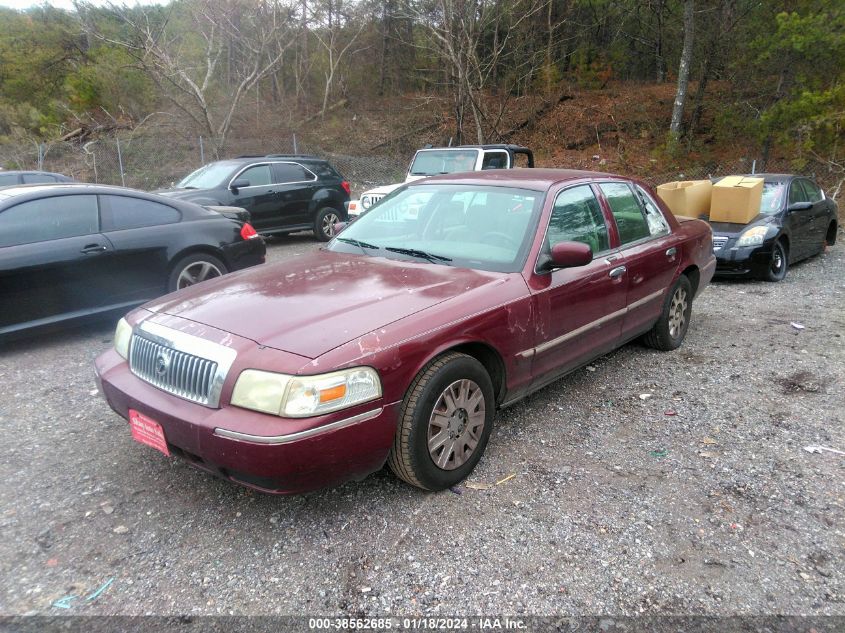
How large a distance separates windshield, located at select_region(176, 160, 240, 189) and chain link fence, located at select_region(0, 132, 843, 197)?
336 inches

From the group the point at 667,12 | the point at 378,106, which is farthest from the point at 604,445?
the point at 378,106

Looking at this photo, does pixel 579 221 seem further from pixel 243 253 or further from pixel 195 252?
pixel 195 252

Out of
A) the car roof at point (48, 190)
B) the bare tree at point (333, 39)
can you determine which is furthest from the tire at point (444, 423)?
the bare tree at point (333, 39)

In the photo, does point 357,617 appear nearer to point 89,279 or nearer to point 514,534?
point 514,534

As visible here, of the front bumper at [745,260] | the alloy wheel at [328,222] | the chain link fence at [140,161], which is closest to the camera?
the front bumper at [745,260]

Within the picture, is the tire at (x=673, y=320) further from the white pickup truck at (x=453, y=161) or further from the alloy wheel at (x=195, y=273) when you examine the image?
the white pickup truck at (x=453, y=161)

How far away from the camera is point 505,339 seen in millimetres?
3328

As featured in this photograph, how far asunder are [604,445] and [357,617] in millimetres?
1997

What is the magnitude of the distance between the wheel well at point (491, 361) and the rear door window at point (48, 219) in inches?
165

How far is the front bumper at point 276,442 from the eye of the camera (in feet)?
8.13

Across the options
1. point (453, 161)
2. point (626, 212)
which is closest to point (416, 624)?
point (626, 212)

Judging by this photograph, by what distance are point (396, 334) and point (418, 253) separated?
112cm

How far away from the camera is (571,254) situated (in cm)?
343

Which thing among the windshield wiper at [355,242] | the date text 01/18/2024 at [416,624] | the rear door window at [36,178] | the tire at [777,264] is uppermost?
the rear door window at [36,178]
